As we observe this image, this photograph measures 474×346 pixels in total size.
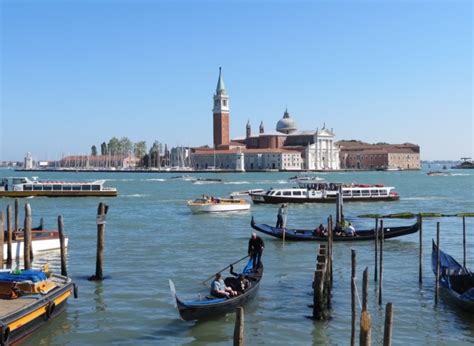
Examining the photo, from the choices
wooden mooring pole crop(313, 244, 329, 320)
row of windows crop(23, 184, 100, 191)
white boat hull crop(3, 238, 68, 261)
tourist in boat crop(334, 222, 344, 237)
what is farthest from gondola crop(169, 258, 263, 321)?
row of windows crop(23, 184, 100, 191)

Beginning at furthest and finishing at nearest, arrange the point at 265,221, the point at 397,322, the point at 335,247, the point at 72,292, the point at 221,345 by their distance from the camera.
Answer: the point at 265,221 → the point at 335,247 → the point at 72,292 → the point at 397,322 → the point at 221,345

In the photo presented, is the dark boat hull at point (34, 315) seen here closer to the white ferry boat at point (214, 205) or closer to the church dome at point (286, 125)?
the white ferry boat at point (214, 205)

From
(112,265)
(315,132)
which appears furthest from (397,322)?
(315,132)

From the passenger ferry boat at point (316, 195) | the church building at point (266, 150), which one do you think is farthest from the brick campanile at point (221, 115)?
the passenger ferry boat at point (316, 195)

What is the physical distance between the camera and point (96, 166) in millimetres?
131625

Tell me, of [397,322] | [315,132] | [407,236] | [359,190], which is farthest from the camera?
[315,132]

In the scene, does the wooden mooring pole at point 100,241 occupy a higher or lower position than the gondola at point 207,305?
higher

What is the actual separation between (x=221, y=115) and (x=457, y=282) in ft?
316

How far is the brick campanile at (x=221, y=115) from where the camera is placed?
10588 cm

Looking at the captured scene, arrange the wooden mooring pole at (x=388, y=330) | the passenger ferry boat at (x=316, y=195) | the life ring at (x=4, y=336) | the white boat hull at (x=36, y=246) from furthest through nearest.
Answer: the passenger ferry boat at (x=316, y=195), the white boat hull at (x=36, y=246), the life ring at (x=4, y=336), the wooden mooring pole at (x=388, y=330)

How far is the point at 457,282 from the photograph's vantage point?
34.0 feet

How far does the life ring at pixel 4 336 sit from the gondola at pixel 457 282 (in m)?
6.02

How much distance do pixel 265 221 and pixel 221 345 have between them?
16.7m

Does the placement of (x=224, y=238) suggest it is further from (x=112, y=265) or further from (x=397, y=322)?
(x=397, y=322)
